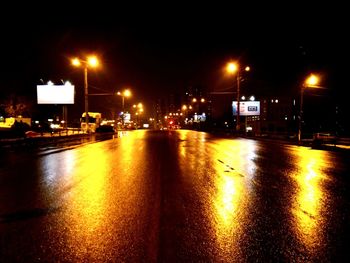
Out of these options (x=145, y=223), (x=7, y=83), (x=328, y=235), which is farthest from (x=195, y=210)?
(x=7, y=83)

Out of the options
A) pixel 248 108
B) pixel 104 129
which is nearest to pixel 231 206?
pixel 104 129

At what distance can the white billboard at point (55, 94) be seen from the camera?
51281 millimetres

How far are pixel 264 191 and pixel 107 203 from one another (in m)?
4.57

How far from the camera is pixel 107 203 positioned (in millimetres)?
8602

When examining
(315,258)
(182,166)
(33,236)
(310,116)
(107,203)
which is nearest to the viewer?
(315,258)

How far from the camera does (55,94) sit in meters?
51.8

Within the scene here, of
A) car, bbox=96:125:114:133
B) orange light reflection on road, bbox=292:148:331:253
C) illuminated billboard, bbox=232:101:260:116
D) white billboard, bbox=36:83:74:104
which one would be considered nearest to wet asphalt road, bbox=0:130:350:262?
orange light reflection on road, bbox=292:148:331:253

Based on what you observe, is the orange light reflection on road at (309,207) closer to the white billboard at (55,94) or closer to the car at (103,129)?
the white billboard at (55,94)

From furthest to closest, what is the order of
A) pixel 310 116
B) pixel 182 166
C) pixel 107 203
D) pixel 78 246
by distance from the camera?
pixel 310 116, pixel 182 166, pixel 107 203, pixel 78 246

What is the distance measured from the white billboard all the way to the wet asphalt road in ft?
131

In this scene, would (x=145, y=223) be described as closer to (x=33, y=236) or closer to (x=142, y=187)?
(x=33, y=236)

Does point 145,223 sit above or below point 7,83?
below

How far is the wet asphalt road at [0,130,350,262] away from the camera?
5324 mm

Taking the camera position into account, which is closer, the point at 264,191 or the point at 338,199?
the point at 338,199
